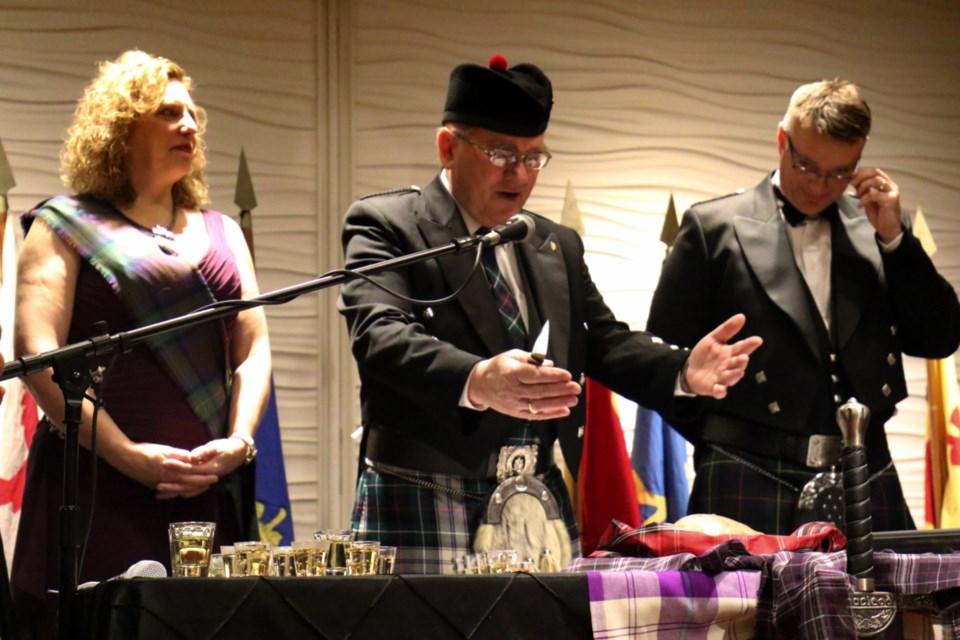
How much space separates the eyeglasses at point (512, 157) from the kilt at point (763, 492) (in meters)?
0.77

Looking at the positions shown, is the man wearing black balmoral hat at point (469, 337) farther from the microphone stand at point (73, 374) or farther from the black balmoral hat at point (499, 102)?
the microphone stand at point (73, 374)

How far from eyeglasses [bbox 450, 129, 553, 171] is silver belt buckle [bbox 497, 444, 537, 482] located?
56 centimetres

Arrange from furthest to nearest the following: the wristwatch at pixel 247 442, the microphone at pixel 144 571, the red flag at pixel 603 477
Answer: the red flag at pixel 603 477 < the wristwatch at pixel 247 442 < the microphone at pixel 144 571

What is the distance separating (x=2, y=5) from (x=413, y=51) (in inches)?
50.3

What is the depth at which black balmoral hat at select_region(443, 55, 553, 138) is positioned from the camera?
2732mm

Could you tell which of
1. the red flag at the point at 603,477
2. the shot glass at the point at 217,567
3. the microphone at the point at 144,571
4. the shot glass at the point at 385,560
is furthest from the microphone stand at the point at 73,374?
the red flag at the point at 603,477

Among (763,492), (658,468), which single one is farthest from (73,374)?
(658,468)

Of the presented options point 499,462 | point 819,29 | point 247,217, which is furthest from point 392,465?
point 819,29

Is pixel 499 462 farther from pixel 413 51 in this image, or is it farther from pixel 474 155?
pixel 413 51

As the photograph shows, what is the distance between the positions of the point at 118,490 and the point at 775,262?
1.51m

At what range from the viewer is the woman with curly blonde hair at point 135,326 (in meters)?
2.73

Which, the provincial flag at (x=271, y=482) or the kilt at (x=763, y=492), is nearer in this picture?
the kilt at (x=763, y=492)

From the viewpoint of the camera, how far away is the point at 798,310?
304cm

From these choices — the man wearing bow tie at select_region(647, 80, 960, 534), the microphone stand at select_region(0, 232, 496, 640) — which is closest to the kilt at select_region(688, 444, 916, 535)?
the man wearing bow tie at select_region(647, 80, 960, 534)
